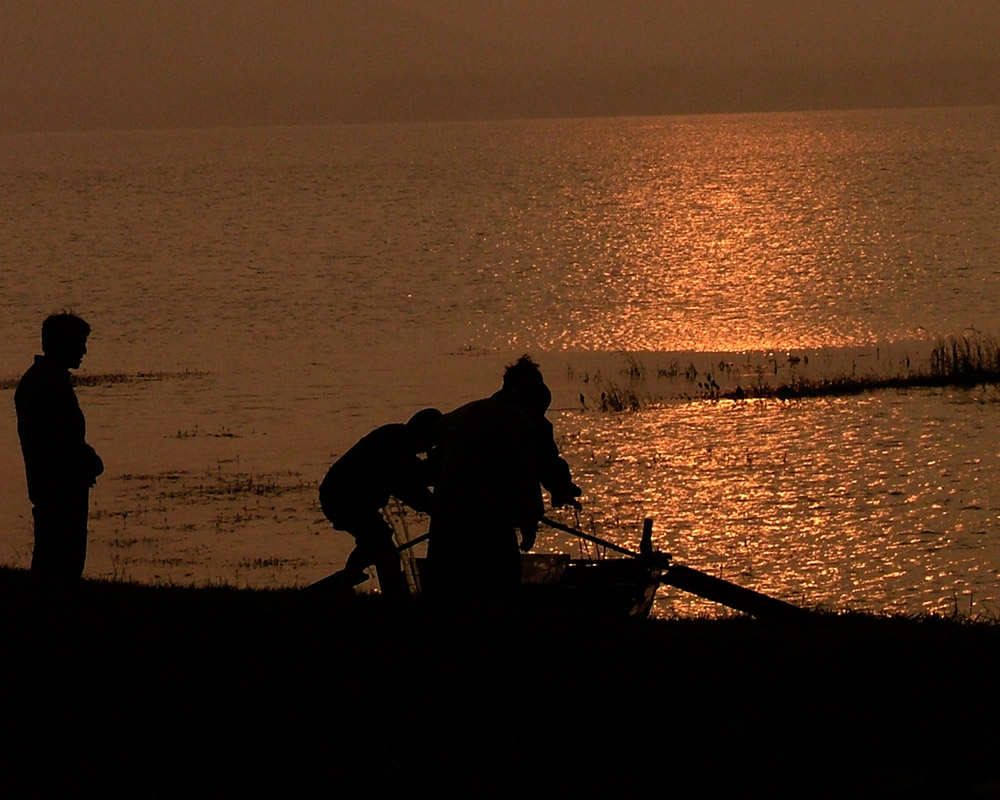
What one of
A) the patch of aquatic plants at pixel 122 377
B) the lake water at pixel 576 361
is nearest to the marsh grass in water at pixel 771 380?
the lake water at pixel 576 361

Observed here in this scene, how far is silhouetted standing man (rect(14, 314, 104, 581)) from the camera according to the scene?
10.4 m

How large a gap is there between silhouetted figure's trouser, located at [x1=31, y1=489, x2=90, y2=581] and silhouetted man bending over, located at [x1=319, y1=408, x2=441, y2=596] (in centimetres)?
156

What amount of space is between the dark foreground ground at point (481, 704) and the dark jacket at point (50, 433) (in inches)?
37.0

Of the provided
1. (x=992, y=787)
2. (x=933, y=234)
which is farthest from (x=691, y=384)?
(x=933, y=234)

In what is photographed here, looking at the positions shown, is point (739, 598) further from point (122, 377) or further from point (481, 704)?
point (122, 377)

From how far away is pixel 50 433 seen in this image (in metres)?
10.4

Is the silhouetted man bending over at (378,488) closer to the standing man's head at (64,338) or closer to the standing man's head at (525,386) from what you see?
the standing man's head at (525,386)

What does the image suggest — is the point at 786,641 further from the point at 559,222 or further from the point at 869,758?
the point at 559,222

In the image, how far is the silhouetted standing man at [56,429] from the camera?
1037 cm

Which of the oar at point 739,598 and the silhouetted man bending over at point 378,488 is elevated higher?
the silhouetted man bending over at point 378,488

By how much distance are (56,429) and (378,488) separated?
203cm

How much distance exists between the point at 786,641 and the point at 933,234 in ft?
230

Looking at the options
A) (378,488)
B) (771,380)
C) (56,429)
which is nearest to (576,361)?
(771,380)

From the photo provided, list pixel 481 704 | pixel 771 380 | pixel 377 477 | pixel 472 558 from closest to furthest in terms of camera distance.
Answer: pixel 481 704
pixel 472 558
pixel 377 477
pixel 771 380
